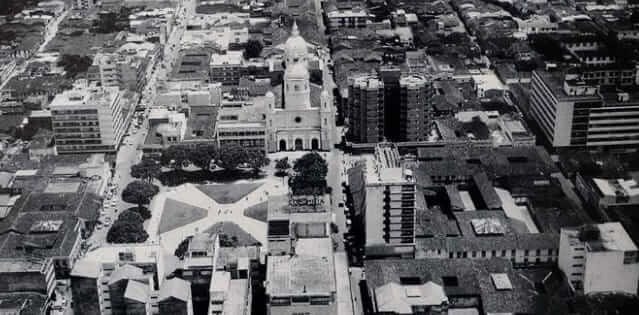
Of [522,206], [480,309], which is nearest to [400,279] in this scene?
[480,309]

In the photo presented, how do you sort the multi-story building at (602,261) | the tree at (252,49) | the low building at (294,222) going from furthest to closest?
the tree at (252,49) → the low building at (294,222) → the multi-story building at (602,261)

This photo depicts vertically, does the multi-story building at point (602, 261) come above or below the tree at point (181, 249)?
above

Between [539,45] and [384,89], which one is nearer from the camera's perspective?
[384,89]

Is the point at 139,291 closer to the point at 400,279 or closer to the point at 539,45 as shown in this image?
the point at 400,279

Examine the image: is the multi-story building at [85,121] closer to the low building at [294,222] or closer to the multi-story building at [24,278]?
the multi-story building at [24,278]

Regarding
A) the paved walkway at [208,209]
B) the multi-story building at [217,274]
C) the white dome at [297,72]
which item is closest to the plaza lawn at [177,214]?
the paved walkway at [208,209]


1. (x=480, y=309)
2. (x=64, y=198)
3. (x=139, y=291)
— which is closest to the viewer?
(x=139, y=291)

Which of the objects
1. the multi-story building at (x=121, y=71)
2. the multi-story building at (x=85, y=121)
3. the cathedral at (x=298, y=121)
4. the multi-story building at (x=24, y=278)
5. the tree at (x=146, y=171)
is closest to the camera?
the multi-story building at (x=24, y=278)

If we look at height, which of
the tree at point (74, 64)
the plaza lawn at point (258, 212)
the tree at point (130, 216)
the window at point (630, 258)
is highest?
the window at point (630, 258)
